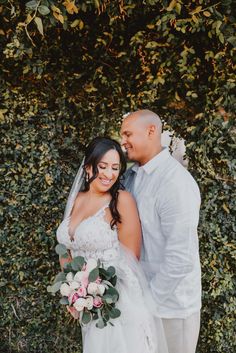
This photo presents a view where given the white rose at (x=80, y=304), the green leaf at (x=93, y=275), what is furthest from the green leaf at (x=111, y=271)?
the white rose at (x=80, y=304)

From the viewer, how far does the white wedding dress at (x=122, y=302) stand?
271 centimetres

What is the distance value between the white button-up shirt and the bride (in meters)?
0.08

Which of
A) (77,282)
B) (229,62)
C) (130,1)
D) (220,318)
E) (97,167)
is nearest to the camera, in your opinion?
(77,282)

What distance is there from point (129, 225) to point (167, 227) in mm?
251

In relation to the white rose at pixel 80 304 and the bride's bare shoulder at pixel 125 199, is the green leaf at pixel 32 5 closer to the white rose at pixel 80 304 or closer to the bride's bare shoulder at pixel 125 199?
the bride's bare shoulder at pixel 125 199

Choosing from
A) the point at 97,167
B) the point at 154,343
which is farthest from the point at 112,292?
the point at 97,167

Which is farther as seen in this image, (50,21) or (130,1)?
(130,1)

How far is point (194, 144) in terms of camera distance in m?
3.71

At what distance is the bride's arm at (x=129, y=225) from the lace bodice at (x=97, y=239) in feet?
0.18

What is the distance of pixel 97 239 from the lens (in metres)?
2.77

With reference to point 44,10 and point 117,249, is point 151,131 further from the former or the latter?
point 44,10

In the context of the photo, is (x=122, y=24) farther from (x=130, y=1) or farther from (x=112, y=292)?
(x=112, y=292)

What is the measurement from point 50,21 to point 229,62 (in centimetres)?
146

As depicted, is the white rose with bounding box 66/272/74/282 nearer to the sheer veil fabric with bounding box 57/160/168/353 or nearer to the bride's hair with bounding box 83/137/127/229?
the sheer veil fabric with bounding box 57/160/168/353
